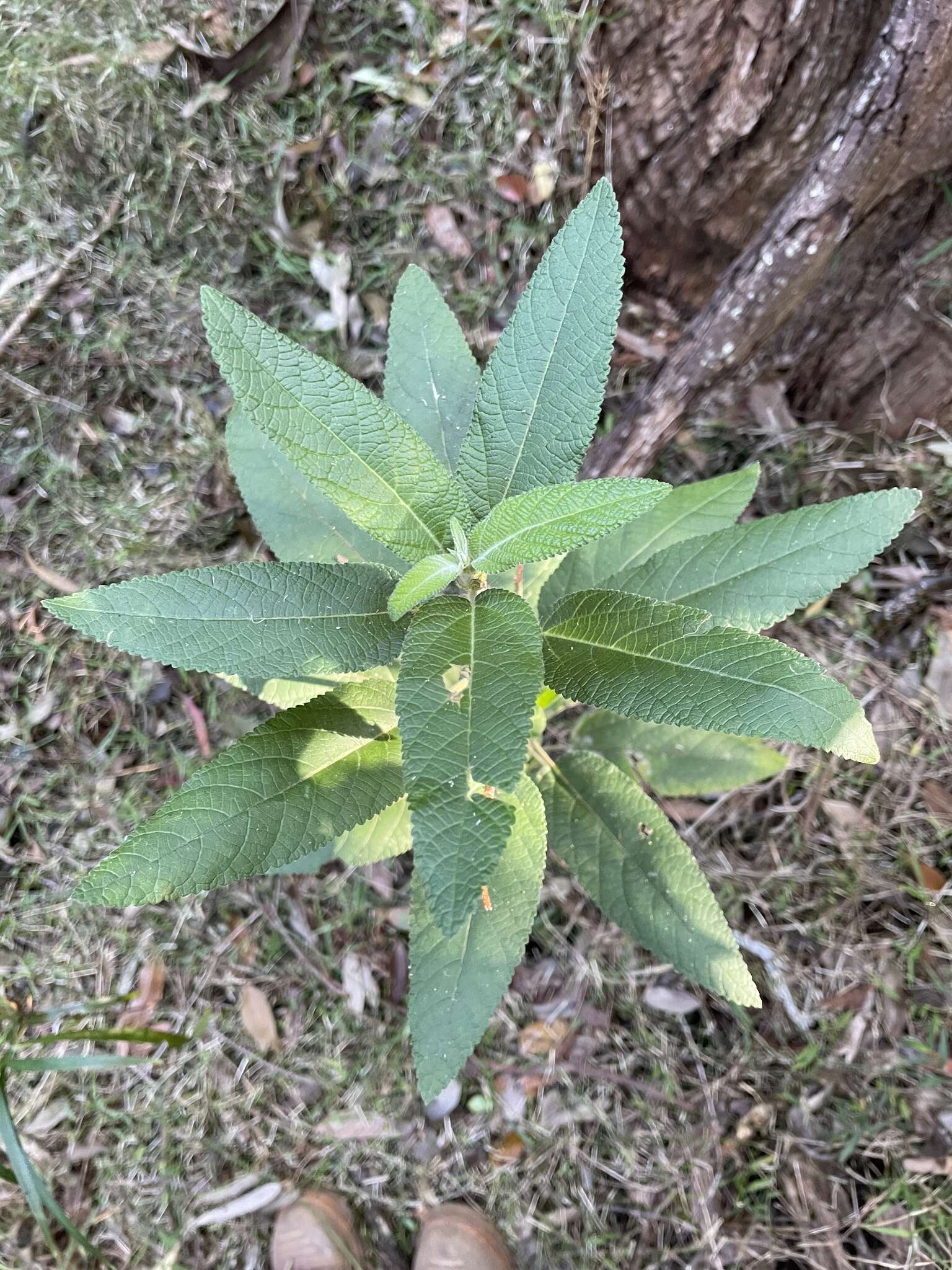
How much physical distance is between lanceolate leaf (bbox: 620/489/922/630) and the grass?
3.90ft

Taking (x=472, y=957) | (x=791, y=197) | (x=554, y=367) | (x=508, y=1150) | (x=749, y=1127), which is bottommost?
(x=508, y=1150)

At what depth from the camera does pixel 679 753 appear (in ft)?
7.14

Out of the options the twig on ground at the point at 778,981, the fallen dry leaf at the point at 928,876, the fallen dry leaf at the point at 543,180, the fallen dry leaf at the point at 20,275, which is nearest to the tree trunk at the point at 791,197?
the fallen dry leaf at the point at 543,180

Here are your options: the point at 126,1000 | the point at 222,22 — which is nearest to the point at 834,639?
the point at 126,1000

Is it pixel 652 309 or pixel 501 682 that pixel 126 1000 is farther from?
pixel 652 309

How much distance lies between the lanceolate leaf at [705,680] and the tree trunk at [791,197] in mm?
1101

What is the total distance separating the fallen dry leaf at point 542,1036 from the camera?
2.64m

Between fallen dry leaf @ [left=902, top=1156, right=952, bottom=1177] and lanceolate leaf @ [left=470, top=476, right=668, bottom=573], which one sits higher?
lanceolate leaf @ [left=470, top=476, right=668, bottom=573]

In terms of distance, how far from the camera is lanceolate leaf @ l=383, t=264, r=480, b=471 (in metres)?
1.67

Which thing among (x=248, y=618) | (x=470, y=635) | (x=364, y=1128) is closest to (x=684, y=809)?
(x=364, y=1128)

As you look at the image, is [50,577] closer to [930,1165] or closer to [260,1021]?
[260,1021]

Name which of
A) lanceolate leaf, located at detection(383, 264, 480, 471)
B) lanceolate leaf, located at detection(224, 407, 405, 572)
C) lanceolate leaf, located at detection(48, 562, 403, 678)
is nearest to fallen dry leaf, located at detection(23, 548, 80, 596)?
lanceolate leaf, located at detection(224, 407, 405, 572)

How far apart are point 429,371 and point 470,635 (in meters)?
0.68

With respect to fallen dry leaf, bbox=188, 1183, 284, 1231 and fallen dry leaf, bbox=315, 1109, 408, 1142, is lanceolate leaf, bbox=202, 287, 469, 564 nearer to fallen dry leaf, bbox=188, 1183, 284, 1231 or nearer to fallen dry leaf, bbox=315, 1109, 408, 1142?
fallen dry leaf, bbox=315, 1109, 408, 1142
